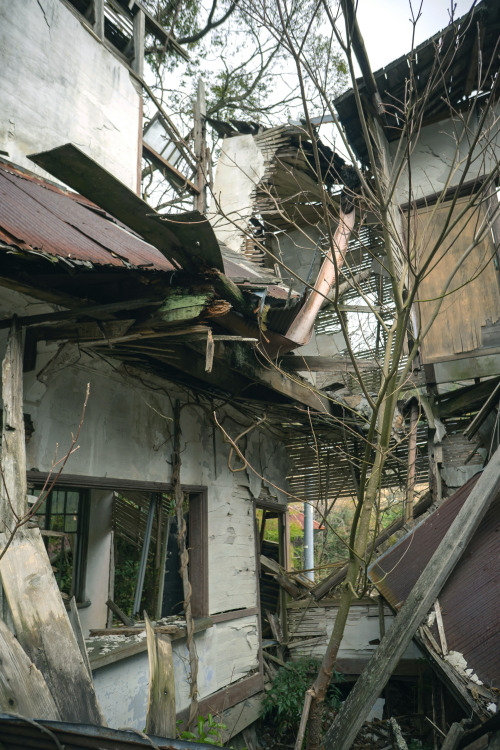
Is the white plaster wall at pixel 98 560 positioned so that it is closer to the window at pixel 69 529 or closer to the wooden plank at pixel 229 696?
the window at pixel 69 529

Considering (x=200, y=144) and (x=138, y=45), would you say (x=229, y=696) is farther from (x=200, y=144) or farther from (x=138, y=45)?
(x=138, y=45)

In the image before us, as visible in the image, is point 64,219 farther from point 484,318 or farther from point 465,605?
point 484,318

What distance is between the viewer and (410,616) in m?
3.67

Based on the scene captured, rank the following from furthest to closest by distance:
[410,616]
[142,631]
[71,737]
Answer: [142,631] → [410,616] → [71,737]

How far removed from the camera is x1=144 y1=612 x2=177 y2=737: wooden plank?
242 cm

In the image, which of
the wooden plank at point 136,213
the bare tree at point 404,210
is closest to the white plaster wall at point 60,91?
the bare tree at point 404,210

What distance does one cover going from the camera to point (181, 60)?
1259cm

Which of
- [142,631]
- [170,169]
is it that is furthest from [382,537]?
[170,169]

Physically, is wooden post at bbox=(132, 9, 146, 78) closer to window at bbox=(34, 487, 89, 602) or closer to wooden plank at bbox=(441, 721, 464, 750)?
window at bbox=(34, 487, 89, 602)

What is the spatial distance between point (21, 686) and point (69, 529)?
633 cm

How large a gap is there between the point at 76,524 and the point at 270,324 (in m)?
5.53

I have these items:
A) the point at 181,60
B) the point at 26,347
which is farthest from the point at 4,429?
the point at 181,60

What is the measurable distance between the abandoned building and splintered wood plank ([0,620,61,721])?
1 cm

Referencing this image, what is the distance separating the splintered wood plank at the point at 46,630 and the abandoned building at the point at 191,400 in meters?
0.01
